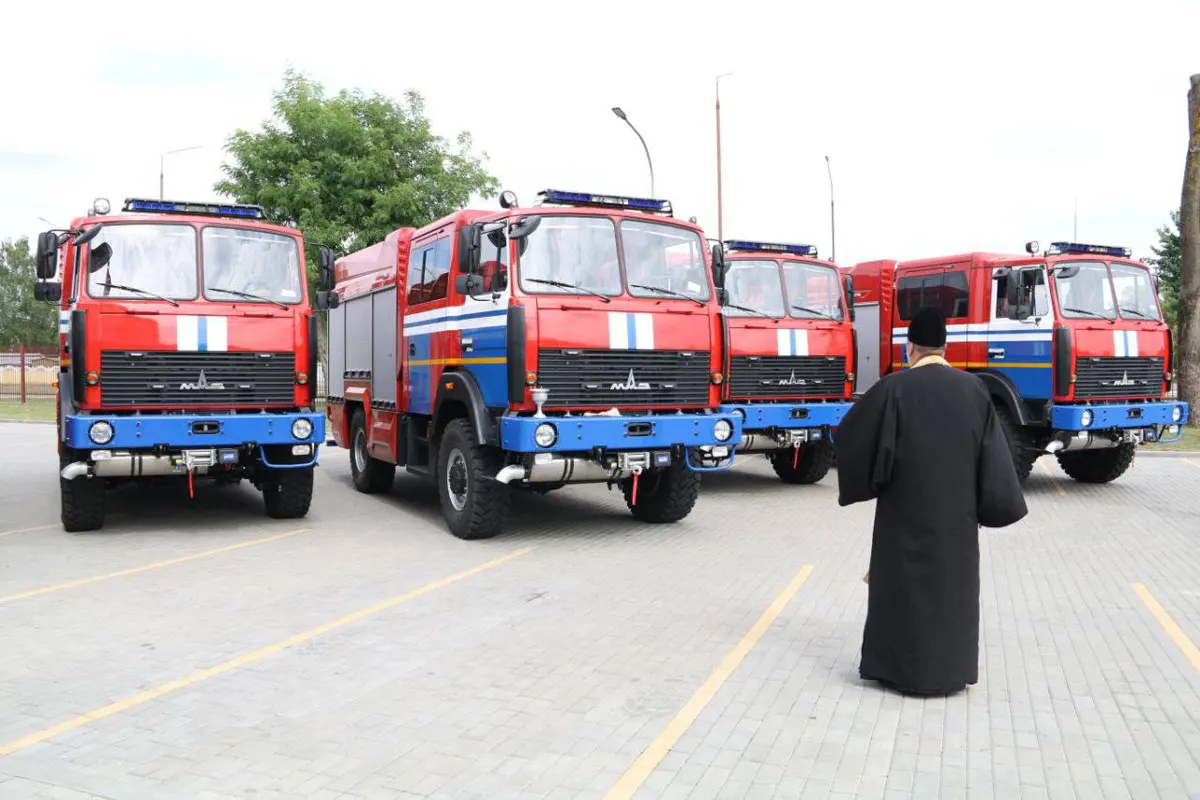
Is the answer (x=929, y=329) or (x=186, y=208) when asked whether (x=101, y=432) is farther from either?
(x=929, y=329)

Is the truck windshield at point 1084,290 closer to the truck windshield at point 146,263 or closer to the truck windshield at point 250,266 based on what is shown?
the truck windshield at point 250,266

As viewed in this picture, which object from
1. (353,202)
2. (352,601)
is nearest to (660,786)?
(352,601)

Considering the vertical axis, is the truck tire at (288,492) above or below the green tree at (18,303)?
below

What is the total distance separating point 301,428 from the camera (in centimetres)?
1083

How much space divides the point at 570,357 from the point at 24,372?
3838cm

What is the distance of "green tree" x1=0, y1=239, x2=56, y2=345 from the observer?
3533 inches

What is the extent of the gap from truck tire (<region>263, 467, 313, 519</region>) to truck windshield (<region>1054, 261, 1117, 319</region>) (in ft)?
29.9

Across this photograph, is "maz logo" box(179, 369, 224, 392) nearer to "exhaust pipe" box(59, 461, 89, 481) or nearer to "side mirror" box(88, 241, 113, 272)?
"exhaust pipe" box(59, 461, 89, 481)

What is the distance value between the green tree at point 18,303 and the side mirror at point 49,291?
8744 cm

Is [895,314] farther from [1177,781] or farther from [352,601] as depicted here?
[1177,781]

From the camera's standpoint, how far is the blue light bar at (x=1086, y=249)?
553 inches

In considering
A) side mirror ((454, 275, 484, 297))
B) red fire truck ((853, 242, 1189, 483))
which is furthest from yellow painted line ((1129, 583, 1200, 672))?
side mirror ((454, 275, 484, 297))

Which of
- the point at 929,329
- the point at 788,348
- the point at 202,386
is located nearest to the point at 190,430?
the point at 202,386

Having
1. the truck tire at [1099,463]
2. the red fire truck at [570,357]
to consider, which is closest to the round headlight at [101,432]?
the red fire truck at [570,357]
